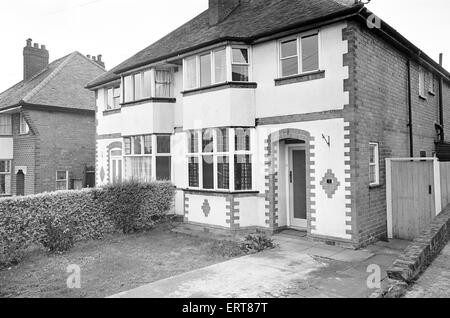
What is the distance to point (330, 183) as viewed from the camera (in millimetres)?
9227

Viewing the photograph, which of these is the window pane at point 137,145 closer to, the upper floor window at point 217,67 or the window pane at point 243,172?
the upper floor window at point 217,67

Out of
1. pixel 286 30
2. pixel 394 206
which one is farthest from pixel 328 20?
pixel 394 206

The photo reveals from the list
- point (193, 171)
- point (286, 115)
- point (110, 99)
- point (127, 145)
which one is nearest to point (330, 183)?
point (286, 115)

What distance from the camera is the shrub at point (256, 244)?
870cm

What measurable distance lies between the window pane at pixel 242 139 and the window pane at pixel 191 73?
258cm

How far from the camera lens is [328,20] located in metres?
9.10

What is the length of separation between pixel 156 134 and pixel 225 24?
491 cm

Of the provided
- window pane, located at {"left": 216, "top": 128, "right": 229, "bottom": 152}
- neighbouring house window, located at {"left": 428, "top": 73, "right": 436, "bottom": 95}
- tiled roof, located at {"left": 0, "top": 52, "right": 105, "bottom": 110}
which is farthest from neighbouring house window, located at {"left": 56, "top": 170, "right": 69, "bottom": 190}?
neighbouring house window, located at {"left": 428, "top": 73, "right": 436, "bottom": 95}

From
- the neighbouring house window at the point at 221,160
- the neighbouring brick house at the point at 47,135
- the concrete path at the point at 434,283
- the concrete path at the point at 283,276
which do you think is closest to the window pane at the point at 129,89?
the neighbouring house window at the point at 221,160

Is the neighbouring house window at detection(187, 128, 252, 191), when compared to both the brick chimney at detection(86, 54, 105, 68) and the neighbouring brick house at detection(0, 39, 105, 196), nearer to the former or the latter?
the neighbouring brick house at detection(0, 39, 105, 196)

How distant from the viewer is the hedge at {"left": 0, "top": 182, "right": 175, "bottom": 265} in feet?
28.1

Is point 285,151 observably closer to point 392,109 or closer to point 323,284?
point 392,109

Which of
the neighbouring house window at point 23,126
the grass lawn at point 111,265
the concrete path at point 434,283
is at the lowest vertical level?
the grass lawn at point 111,265

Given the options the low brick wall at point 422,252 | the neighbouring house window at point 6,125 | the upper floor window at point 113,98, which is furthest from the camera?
the neighbouring house window at point 6,125
